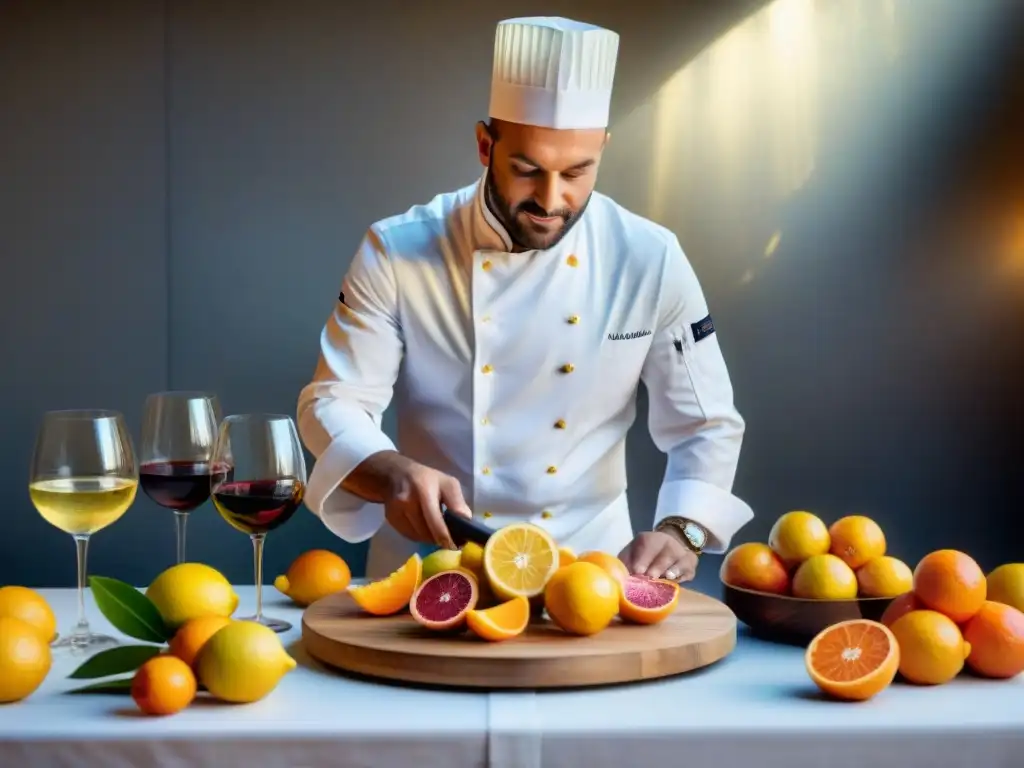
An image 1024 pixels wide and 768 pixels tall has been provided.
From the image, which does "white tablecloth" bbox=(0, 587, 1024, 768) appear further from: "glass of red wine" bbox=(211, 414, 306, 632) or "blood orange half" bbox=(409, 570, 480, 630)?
"glass of red wine" bbox=(211, 414, 306, 632)

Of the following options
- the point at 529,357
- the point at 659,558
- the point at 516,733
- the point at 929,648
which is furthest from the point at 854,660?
the point at 529,357

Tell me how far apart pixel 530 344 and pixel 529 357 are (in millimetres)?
21

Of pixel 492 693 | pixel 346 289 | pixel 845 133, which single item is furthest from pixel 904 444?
pixel 492 693

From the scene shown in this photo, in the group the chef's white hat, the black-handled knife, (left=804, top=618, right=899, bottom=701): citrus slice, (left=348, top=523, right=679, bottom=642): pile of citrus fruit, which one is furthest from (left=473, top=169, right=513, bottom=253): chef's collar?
(left=804, top=618, right=899, bottom=701): citrus slice

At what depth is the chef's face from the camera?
1857 millimetres

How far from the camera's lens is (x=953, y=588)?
127 centimetres

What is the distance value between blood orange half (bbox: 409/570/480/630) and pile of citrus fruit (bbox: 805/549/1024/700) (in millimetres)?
334

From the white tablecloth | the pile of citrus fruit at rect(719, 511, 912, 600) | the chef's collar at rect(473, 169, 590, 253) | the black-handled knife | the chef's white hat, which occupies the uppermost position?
the chef's white hat

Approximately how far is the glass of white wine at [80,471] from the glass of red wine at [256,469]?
106mm

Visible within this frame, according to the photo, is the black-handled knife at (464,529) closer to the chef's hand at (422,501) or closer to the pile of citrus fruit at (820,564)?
the chef's hand at (422,501)

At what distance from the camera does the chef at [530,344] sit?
78.7 inches

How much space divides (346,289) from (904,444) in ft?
4.56

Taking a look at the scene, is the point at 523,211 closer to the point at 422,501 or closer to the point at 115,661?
the point at 422,501

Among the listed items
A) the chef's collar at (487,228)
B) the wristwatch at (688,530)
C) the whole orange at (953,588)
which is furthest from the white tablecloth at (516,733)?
the chef's collar at (487,228)
